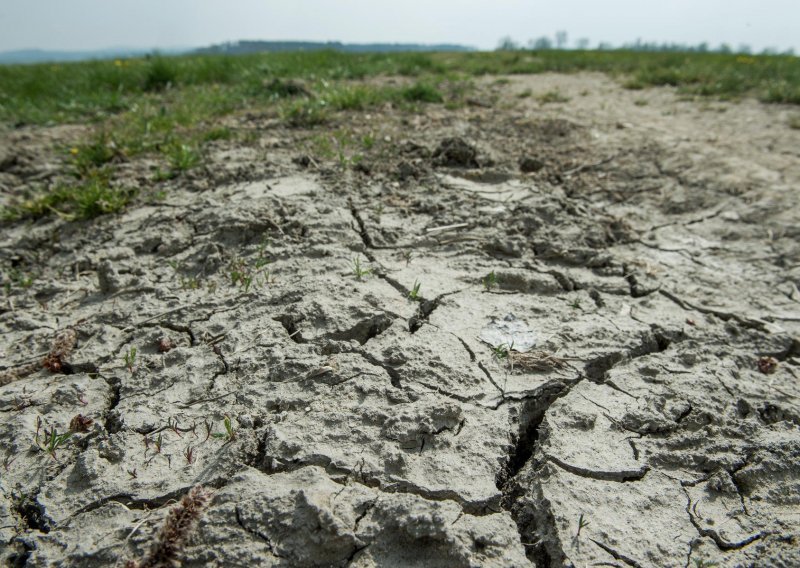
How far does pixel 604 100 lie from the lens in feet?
21.8

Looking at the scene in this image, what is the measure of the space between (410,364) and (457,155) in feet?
7.34

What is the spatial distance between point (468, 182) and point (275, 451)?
8.29ft

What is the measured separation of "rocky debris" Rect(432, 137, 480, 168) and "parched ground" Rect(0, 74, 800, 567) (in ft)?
0.06

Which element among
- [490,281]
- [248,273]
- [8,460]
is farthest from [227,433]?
[490,281]

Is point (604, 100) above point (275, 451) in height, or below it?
above

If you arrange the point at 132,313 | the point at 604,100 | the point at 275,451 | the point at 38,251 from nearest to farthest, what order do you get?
the point at 275,451 → the point at 132,313 → the point at 38,251 → the point at 604,100

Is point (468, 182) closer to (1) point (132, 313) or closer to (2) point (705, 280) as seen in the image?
(2) point (705, 280)

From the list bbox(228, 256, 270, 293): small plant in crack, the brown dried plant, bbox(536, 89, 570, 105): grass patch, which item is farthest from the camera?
bbox(536, 89, 570, 105): grass patch

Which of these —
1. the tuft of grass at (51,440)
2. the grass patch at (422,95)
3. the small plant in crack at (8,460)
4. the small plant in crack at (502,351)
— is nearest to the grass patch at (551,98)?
the grass patch at (422,95)

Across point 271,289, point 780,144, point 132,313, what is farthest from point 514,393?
point 780,144

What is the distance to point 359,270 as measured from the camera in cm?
294

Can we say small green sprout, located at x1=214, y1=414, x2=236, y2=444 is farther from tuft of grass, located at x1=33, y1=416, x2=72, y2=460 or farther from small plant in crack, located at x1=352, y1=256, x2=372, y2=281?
small plant in crack, located at x1=352, y1=256, x2=372, y2=281

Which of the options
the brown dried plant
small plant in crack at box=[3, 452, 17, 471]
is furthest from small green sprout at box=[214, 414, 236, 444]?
small plant in crack at box=[3, 452, 17, 471]

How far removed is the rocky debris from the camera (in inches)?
163
